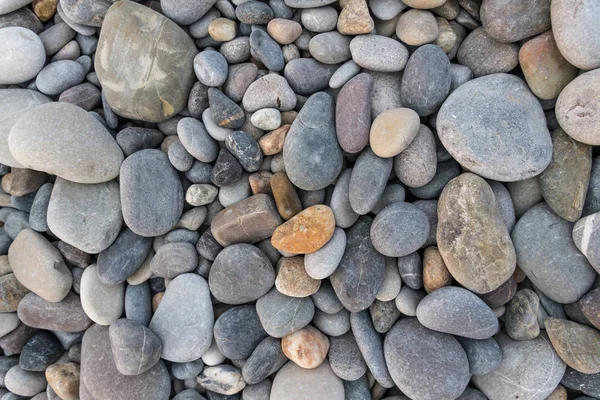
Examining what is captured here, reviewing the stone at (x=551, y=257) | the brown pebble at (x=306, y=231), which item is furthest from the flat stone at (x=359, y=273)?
the stone at (x=551, y=257)

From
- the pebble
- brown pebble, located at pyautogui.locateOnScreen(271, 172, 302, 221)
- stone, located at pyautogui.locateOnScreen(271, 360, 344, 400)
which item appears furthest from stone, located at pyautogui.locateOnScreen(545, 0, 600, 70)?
the pebble

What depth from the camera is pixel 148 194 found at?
1478 mm

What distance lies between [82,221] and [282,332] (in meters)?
0.83

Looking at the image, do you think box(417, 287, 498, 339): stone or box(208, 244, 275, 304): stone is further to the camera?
box(208, 244, 275, 304): stone

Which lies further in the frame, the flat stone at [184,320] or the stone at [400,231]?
the flat stone at [184,320]

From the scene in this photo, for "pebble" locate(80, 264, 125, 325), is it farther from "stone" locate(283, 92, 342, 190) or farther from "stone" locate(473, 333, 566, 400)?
"stone" locate(473, 333, 566, 400)

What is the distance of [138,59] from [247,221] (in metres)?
0.72

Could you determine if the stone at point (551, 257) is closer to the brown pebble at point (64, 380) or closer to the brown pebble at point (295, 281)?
the brown pebble at point (295, 281)

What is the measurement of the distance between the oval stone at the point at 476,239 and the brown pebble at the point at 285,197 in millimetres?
515

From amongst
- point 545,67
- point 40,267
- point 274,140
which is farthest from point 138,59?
point 545,67

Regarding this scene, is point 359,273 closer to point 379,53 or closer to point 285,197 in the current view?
point 285,197

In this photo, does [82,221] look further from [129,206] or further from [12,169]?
[12,169]

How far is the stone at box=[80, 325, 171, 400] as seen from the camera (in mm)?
1454

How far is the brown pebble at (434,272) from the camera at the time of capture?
54.5 inches
